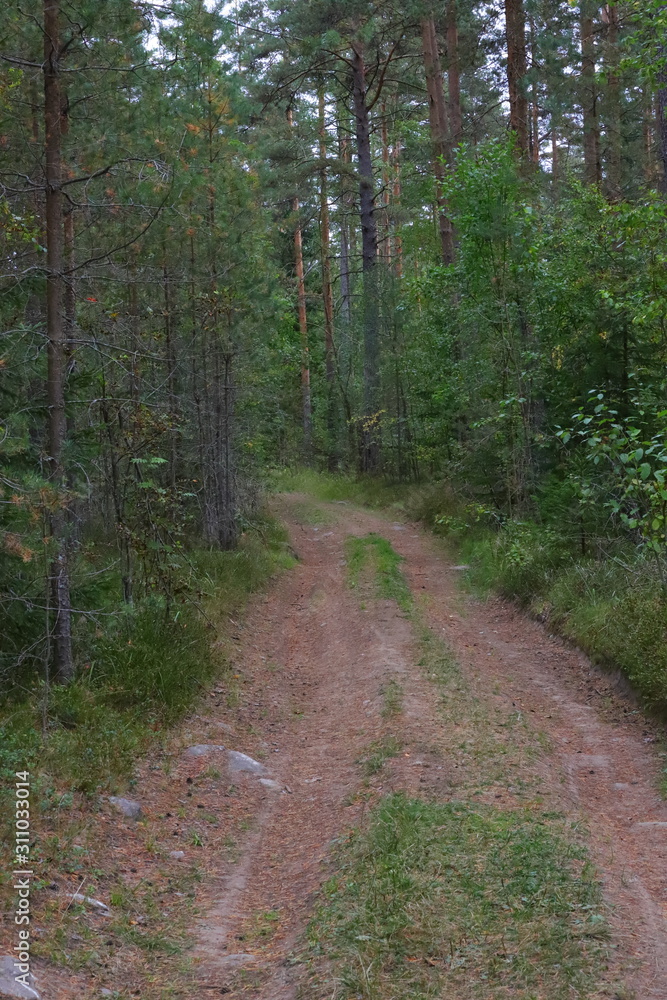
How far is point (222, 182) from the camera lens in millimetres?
12852

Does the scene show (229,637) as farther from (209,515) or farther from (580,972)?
(580,972)

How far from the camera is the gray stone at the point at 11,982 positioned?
138 inches

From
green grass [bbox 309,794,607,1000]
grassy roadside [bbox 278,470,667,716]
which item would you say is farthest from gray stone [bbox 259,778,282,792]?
grassy roadside [bbox 278,470,667,716]

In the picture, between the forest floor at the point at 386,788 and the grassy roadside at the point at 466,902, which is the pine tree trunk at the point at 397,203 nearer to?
the forest floor at the point at 386,788

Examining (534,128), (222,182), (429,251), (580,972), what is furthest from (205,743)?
(534,128)

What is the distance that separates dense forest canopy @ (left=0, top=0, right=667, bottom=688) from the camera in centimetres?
695

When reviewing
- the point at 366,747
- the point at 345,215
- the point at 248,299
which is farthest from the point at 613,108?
the point at 366,747

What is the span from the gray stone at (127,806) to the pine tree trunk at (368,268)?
1752 cm

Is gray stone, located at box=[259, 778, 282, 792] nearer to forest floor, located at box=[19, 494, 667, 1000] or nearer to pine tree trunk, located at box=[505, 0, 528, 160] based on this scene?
forest floor, located at box=[19, 494, 667, 1000]

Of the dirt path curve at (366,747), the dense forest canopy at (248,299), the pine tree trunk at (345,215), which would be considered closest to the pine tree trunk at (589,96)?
the dense forest canopy at (248,299)

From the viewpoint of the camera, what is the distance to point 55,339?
268 inches

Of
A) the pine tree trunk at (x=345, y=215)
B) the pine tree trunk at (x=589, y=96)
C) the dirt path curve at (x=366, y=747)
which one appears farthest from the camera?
the pine tree trunk at (x=345, y=215)

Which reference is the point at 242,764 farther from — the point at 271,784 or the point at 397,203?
the point at 397,203

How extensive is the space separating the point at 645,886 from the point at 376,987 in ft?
6.36
